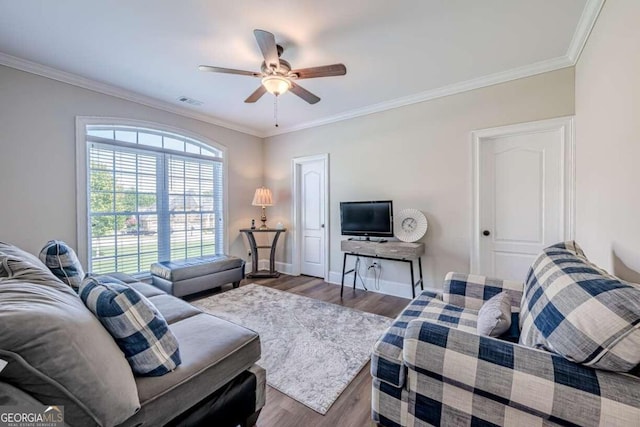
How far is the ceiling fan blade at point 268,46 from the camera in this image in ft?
5.99

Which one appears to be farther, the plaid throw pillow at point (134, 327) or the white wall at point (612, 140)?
the white wall at point (612, 140)

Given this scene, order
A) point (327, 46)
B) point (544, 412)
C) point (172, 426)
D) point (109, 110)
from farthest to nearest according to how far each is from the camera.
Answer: point (109, 110) < point (327, 46) < point (172, 426) < point (544, 412)

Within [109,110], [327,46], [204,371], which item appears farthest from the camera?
[109,110]

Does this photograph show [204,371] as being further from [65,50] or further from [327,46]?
[65,50]

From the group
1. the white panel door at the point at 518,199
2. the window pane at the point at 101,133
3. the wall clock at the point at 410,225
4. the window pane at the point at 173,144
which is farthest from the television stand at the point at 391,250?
the window pane at the point at 101,133

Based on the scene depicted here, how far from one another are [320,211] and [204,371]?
136 inches

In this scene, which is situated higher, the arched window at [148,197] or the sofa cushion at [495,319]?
the arched window at [148,197]

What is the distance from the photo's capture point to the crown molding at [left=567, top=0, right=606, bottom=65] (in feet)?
6.14

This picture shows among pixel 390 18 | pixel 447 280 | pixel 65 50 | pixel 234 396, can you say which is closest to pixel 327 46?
pixel 390 18

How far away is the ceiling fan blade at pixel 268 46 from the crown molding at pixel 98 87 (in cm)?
235

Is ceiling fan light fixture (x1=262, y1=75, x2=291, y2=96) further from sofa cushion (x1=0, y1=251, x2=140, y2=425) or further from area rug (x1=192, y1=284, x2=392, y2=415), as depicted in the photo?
area rug (x1=192, y1=284, x2=392, y2=415)

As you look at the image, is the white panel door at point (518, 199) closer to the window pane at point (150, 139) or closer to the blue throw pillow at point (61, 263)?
the blue throw pillow at point (61, 263)

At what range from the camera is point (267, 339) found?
2457mm

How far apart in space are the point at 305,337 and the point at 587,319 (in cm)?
206
